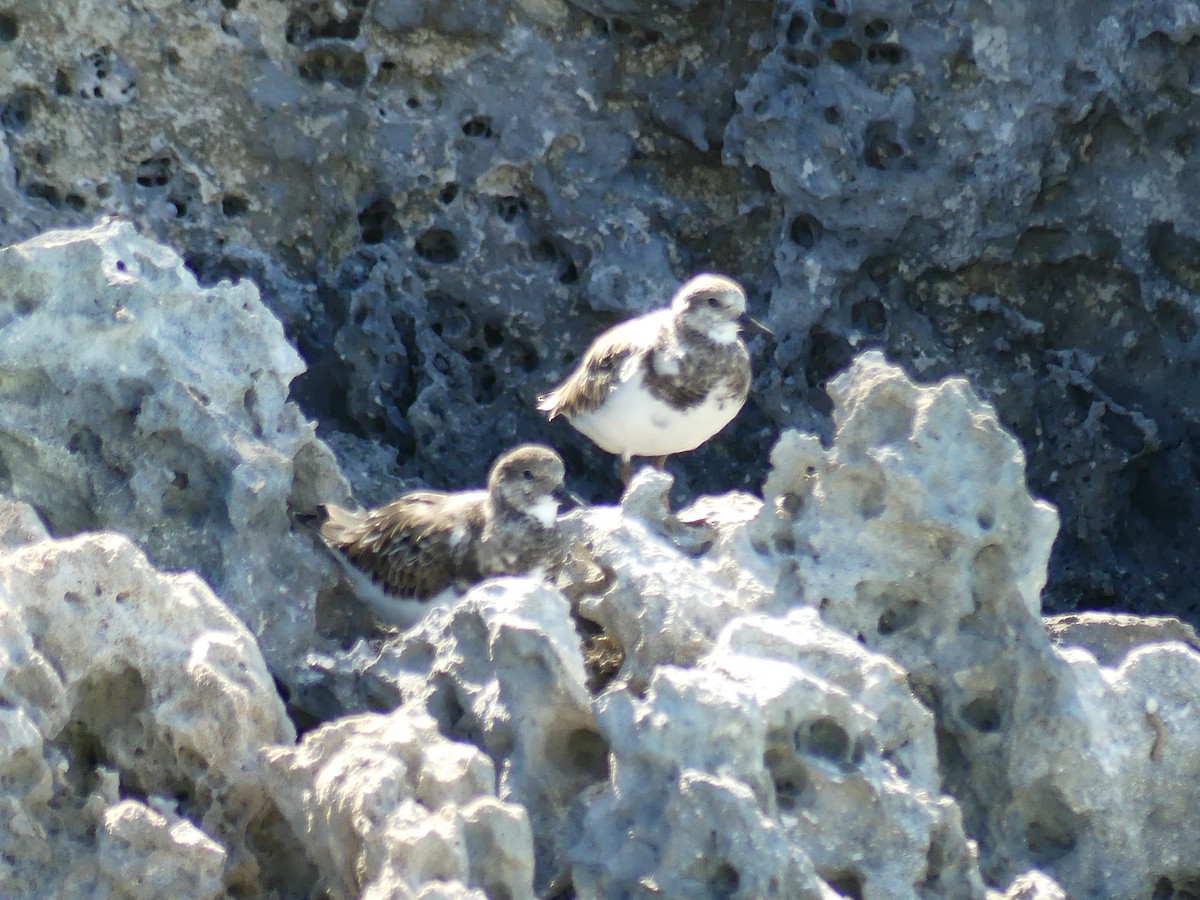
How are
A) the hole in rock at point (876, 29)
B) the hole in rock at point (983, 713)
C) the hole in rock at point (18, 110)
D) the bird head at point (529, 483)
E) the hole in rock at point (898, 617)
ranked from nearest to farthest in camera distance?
the hole in rock at point (983, 713) → the hole in rock at point (898, 617) → the bird head at point (529, 483) → the hole in rock at point (876, 29) → the hole in rock at point (18, 110)

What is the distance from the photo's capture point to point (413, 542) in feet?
18.8

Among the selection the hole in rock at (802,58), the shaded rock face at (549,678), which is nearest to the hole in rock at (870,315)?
the hole in rock at (802,58)

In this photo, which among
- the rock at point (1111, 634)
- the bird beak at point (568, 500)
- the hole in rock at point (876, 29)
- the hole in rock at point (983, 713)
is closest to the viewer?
the hole in rock at point (983, 713)

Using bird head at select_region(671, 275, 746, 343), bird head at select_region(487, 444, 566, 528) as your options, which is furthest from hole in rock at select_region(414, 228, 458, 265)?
bird head at select_region(487, 444, 566, 528)

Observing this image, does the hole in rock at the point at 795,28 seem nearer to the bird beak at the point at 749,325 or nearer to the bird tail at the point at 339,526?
the bird beak at the point at 749,325

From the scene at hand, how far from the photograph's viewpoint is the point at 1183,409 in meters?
7.27

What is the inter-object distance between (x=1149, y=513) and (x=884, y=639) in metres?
2.97

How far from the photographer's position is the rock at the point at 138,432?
5480 millimetres

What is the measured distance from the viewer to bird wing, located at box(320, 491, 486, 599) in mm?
5648

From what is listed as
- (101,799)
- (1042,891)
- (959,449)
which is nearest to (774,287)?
(959,449)

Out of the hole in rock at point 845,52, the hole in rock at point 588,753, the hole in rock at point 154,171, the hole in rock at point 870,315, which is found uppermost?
the hole in rock at point 845,52

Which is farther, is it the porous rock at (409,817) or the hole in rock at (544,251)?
the hole in rock at (544,251)

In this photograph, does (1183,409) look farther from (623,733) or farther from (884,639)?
(623,733)

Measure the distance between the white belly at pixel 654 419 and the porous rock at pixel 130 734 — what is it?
2461 mm
